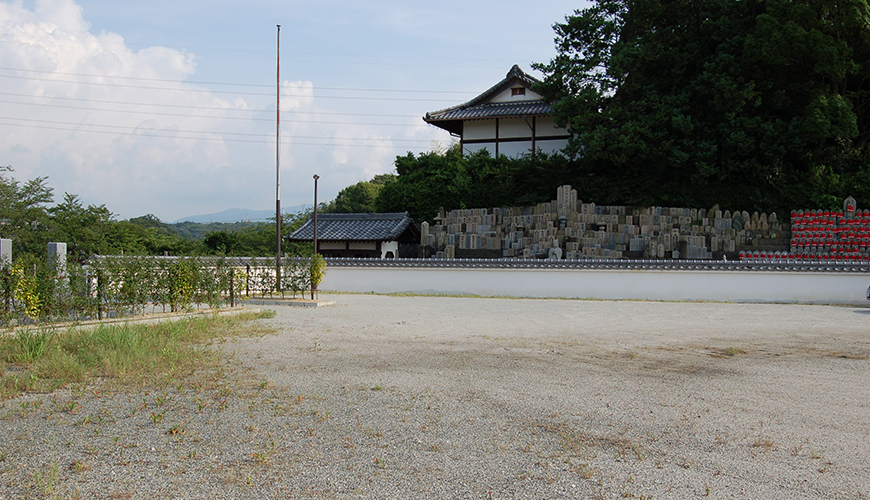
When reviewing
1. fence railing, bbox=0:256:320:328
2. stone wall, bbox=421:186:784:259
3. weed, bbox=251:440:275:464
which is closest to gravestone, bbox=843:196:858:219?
stone wall, bbox=421:186:784:259

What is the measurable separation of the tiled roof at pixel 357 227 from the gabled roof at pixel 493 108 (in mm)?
5221

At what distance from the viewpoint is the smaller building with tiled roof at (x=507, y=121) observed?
81.4 ft

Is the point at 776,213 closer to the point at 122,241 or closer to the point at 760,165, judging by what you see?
the point at 760,165

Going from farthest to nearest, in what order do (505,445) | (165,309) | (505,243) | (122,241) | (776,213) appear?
(122,241) < (505,243) < (776,213) < (165,309) < (505,445)

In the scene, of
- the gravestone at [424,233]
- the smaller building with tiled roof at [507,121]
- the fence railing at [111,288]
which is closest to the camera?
the fence railing at [111,288]

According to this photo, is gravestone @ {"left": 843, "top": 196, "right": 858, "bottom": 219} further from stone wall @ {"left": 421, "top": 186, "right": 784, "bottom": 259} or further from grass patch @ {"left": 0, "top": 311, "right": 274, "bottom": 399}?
grass patch @ {"left": 0, "top": 311, "right": 274, "bottom": 399}

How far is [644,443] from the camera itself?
4.11m

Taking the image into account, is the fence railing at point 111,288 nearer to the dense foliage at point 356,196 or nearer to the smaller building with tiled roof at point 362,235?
the smaller building with tiled roof at point 362,235

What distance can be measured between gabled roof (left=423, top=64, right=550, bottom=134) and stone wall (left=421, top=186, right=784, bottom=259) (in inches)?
202

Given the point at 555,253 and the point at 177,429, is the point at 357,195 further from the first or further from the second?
the point at 177,429

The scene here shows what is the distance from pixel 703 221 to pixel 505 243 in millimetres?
6747

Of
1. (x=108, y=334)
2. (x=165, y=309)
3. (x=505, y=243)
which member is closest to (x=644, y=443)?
(x=108, y=334)

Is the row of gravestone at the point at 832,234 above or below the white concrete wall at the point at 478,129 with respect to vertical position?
below

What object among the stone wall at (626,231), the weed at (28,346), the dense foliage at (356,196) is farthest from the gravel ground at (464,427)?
the dense foliage at (356,196)
